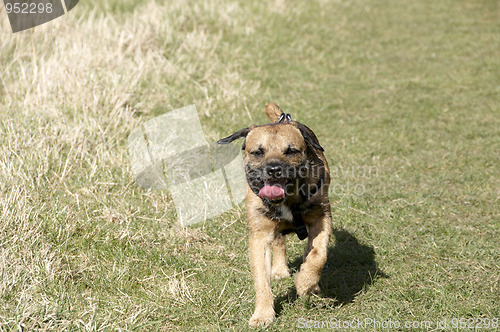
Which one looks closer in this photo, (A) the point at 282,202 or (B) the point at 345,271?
(A) the point at 282,202

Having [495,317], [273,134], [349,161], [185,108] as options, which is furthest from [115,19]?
[495,317]

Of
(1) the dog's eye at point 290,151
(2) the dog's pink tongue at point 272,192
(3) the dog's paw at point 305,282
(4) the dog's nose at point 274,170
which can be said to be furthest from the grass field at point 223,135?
(1) the dog's eye at point 290,151

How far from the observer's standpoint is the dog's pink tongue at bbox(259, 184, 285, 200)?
4289 millimetres

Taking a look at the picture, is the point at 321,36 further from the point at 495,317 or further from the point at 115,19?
the point at 495,317

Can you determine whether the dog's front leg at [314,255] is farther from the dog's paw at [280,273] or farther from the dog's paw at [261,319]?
the dog's paw at [280,273]

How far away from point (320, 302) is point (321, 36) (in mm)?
9233

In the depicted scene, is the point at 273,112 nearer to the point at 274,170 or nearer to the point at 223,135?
the point at 274,170

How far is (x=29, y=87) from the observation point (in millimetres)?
8102

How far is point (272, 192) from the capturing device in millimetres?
4289

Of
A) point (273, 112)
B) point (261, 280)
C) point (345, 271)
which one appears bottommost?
point (345, 271)

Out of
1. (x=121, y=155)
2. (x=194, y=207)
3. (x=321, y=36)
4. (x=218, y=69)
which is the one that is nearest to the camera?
(x=194, y=207)

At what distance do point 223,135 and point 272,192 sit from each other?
4.13m

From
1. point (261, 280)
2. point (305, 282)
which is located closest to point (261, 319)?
point (261, 280)

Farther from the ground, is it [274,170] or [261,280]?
[274,170]
